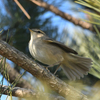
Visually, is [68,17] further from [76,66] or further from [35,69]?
[35,69]

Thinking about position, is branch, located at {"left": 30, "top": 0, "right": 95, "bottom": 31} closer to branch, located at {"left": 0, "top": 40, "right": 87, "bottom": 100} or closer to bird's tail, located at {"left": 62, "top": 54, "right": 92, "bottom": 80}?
bird's tail, located at {"left": 62, "top": 54, "right": 92, "bottom": 80}

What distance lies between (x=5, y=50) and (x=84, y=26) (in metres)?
1.47

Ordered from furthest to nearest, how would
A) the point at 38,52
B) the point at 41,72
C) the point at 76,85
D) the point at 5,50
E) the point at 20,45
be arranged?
the point at 38,52
the point at 20,45
the point at 41,72
the point at 5,50
the point at 76,85

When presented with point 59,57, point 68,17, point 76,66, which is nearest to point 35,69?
point 68,17

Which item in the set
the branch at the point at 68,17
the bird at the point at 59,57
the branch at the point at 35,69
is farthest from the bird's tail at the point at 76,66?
the branch at the point at 35,69

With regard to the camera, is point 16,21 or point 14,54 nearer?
point 14,54

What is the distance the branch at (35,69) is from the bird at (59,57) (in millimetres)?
1070

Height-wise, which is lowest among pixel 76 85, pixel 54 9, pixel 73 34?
pixel 73 34

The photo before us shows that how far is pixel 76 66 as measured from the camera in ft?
9.57

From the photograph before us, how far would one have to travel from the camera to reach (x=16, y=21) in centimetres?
238

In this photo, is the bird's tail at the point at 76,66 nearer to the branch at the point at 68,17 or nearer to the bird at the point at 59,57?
the bird at the point at 59,57

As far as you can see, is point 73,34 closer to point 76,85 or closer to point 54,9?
point 54,9

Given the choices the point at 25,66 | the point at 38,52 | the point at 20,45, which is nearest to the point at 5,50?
the point at 25,66

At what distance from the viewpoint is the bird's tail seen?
2639 mm
